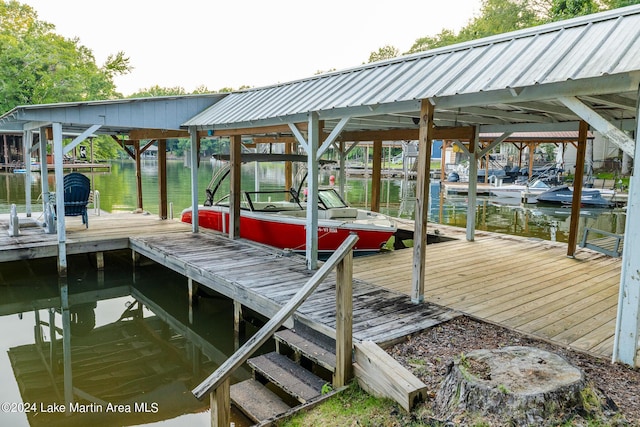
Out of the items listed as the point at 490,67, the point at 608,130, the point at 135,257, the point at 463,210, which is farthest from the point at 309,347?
the point at 463,210

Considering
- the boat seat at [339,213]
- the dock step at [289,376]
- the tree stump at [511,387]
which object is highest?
the boat seat at [339,213]

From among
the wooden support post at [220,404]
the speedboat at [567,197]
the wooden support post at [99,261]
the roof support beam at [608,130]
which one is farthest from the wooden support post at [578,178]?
the speedboat at [567,197]

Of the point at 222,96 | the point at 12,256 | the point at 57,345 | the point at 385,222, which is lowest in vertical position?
the point at 57,345

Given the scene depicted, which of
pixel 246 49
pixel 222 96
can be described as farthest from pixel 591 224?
pixel 246 49

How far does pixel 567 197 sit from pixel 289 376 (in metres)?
18.3

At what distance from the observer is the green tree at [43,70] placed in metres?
28.1

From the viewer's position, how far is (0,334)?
20.3ft

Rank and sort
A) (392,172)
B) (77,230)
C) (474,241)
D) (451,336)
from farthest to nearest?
1. (392,172)
2. (77,230)
3. (474,241)
4. (451,336)

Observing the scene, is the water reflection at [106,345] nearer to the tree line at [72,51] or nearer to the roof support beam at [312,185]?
the roof support beam at [312,185]

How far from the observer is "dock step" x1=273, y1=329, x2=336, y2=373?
3.79 m

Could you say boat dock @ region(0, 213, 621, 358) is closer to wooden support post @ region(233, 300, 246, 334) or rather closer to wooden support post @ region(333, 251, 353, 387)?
wooden support post @ region(233, 300, 246, 334)

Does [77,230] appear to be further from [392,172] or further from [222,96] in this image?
[392,172]

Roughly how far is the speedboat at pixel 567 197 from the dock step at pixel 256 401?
17.0 m

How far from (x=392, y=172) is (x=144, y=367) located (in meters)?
32.1
